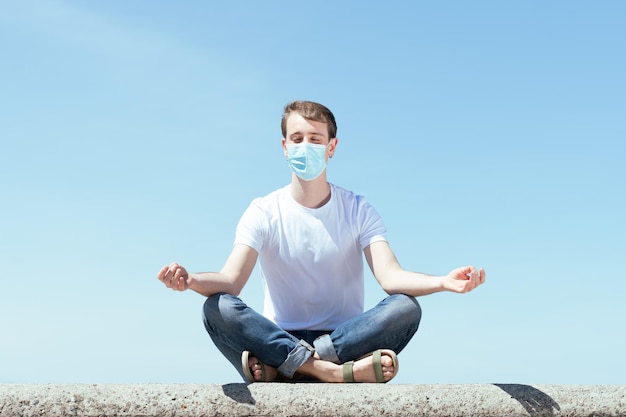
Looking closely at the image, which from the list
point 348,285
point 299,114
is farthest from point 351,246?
point 299,114

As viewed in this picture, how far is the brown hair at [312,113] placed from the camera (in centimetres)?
511

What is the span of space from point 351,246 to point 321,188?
453 millimetres

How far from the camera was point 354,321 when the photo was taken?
4.64 metres

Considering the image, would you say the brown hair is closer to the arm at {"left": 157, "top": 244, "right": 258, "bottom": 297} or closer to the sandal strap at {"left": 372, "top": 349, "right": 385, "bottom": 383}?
the arm at {"left": 157, "top": 244, "right": 258, "bottom": 297}

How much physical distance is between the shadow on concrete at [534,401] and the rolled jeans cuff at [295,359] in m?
1.13

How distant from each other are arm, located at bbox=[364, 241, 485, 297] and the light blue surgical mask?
2.04ft

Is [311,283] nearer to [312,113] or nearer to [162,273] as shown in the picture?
[312,113]

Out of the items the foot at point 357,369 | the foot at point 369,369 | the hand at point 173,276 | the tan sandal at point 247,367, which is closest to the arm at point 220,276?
the hand at point 173,276

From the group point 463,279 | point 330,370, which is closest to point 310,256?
point 330,370

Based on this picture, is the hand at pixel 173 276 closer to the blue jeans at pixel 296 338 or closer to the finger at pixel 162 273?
the finger at pixel 162 273

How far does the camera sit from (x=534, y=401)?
4223mm

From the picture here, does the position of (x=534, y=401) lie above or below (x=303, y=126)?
below

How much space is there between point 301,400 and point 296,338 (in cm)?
71

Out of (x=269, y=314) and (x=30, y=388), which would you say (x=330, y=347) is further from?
(x=30, y=388)
